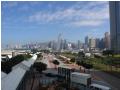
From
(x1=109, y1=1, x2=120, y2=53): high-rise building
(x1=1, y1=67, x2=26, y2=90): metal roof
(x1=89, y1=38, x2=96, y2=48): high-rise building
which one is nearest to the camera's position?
(x1=1, y1=67, x2=26, y2=90): metal roof

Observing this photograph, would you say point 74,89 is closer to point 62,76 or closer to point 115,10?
point 62,76

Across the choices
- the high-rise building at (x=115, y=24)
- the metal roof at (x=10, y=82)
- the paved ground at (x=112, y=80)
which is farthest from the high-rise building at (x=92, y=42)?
the metal roof at (x=10, y=82)

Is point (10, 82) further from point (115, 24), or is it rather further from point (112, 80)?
point (115, 24)

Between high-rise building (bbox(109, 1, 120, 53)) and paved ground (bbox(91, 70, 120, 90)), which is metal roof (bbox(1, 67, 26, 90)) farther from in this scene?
high-rise building (bbox(109, 1, 120, 53))

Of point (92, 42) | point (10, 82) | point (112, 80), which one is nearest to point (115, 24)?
point (92, 42)

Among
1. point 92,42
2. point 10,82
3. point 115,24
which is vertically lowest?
point 10,82

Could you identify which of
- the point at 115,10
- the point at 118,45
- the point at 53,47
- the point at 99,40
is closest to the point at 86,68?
the point at 118,45

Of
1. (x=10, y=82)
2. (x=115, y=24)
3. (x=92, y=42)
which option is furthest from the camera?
(x=92, y=42)

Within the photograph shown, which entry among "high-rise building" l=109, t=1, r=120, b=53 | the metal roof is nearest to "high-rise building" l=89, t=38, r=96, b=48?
"high-rise building" l=109, t=1, r=120, b=53

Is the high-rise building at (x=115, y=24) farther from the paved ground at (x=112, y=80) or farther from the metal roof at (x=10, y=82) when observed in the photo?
the metal roof at (x=10, y=82)

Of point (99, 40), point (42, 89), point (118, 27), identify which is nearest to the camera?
point (42, 89)

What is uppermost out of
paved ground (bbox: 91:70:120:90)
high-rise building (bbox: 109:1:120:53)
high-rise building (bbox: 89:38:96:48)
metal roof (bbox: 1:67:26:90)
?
high-rise building (bbox: 109:1:120:53)
